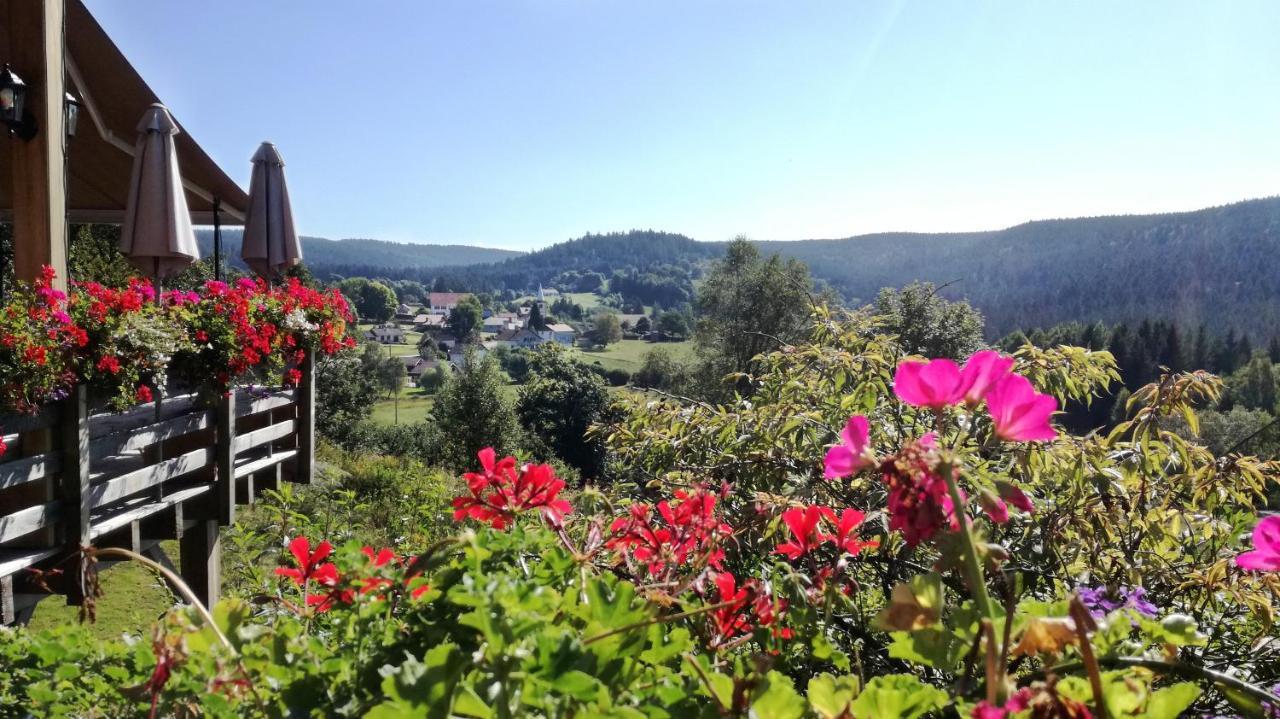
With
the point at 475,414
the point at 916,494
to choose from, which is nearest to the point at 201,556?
the point at 916,494

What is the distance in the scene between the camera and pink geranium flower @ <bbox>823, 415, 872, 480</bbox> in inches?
27.3

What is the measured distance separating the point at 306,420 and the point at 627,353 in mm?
94294

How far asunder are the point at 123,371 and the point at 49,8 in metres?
2.19

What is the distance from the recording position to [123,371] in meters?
3.45

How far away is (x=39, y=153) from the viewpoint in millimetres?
3900

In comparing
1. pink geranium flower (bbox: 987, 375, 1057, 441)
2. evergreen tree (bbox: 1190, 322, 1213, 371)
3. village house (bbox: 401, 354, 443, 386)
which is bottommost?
village house (bbox: 401, 354, 443, 386)

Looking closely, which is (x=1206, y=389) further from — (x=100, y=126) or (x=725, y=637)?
(x=100, y=126)

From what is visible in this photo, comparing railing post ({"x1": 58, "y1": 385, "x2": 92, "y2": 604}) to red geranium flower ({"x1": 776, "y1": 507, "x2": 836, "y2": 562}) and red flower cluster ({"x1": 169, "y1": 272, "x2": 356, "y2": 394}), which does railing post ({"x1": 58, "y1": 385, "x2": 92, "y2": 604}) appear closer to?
red flower cluster ({"x1": 169, "y1": 272, "x2": 356, "y2": 394})

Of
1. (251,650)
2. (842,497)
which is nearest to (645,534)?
(251,650)

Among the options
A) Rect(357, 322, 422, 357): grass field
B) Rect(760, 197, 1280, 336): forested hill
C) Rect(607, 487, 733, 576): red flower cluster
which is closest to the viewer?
Rect(607, 487, 733, 576): red flower cluster

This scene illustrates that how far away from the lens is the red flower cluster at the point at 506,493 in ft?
3.65

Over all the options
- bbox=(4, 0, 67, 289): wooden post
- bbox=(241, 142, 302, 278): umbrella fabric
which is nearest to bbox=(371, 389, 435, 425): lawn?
bbox=(241, 142, 302, 278): umbrella fabric

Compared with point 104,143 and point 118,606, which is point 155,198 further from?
point 118,606

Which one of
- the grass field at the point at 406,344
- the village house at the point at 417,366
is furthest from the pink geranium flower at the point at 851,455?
the grass field at the point at 406,344
